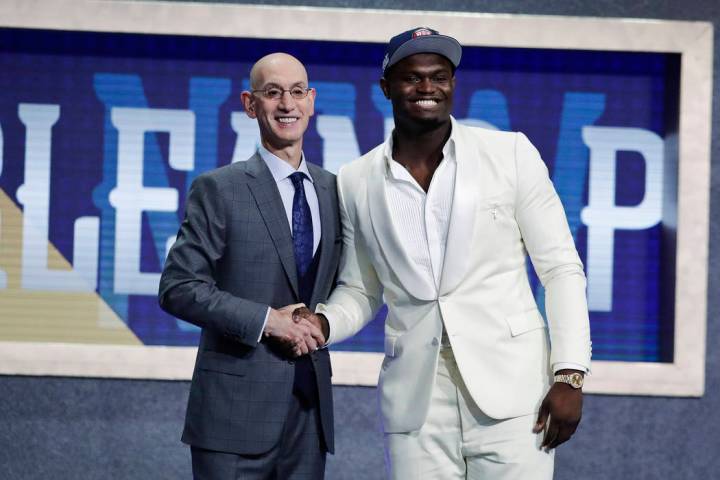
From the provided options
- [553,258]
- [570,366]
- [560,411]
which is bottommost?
[560,411]

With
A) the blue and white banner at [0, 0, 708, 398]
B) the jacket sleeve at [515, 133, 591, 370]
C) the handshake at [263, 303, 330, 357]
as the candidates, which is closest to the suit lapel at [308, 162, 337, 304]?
the handshake at [263, 303, 330, 357]

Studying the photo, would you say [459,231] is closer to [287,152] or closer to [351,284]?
[351,284]

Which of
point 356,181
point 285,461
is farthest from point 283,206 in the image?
point 285,461

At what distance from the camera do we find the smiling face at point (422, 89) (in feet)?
8.03

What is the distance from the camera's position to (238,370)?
2.65 metres

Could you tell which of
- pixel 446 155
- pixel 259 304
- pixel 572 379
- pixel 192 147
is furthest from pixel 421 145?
pixel 192 147

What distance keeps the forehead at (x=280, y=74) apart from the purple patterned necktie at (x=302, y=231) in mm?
292

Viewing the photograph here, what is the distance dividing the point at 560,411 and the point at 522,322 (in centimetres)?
25

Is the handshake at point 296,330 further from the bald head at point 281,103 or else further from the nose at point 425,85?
the nose at point 425,85

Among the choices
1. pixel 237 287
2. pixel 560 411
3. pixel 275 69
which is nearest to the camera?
pixel 560 411

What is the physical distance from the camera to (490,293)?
243 centimetres

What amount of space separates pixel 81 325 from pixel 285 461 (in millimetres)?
2426

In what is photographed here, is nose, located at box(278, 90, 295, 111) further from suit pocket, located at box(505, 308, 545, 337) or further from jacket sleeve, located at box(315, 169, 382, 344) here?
suit pocket, located at box(505, 308, 545, 337)

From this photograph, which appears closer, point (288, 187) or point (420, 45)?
point (420, 45)
